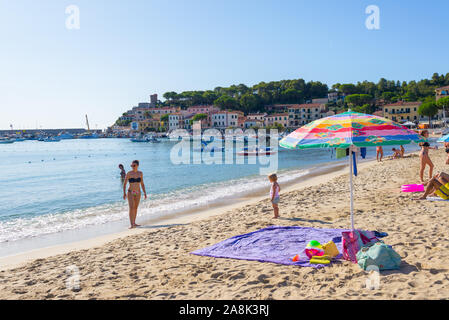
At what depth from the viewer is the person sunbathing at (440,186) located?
26.0 feet

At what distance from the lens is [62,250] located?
7625 mm

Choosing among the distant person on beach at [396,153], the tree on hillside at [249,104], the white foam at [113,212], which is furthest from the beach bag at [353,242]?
the tree on hillside at [249,104]

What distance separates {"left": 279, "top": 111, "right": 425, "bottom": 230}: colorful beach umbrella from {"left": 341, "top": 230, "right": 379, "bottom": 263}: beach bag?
1434 mm

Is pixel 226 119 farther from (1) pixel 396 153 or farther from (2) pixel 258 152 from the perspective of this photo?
(1) pixel 396 153

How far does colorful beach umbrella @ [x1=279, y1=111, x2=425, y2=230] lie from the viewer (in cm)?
405

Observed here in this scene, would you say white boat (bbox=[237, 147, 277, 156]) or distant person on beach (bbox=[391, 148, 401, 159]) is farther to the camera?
white boat (bbox=[237, 147, 277, 156])

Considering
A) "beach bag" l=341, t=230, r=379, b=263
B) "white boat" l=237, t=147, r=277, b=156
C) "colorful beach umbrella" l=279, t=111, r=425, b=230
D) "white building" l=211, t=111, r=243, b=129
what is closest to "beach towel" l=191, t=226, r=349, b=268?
"beach bag" l=341, t=230, r=379, b=263

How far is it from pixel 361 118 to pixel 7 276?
19.6ft

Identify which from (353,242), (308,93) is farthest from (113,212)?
(308,93)

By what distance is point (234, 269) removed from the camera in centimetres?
473

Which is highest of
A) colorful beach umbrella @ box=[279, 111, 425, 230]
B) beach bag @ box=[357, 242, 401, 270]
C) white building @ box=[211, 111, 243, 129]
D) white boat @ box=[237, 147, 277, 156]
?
white building @ box=[211, 111, 243, 129]

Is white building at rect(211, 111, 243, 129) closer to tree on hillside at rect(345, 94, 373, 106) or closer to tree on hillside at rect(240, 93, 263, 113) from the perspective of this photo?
tree on hillside at rect(240, 93, 263, 113)

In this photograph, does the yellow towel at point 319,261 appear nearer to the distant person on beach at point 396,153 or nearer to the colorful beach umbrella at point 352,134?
the colorful beach umbrella at point 352,134
